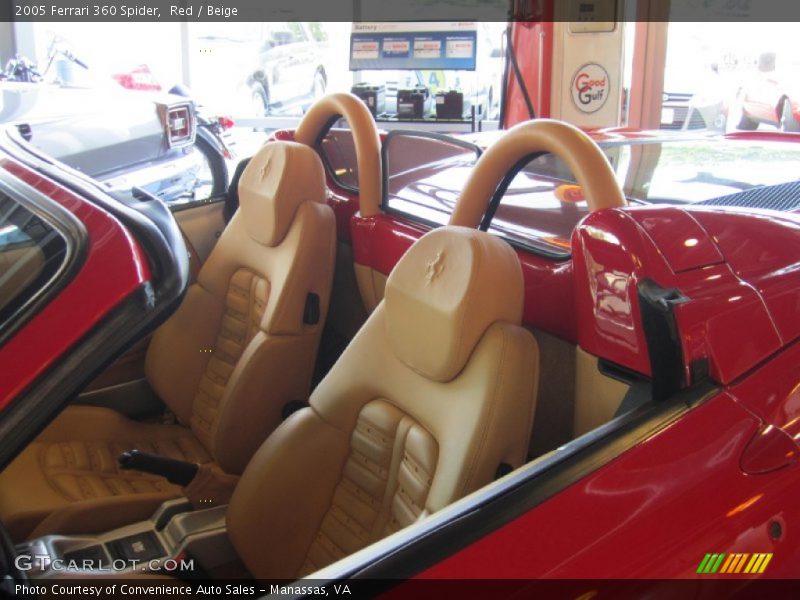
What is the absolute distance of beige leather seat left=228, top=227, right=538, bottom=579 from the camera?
1.33 meters

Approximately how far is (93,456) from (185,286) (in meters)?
1.30

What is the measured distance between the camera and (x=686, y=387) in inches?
44.4

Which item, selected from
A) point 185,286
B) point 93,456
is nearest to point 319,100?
point 93,456

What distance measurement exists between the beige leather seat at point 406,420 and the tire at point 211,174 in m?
1.49

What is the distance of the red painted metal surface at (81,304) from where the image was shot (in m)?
1.01

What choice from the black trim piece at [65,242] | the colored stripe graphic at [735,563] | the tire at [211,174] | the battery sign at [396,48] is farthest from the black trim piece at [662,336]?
the battery sign at [396,48]

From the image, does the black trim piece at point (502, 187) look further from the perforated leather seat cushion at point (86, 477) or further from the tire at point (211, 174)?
the tire at point (211, 174)

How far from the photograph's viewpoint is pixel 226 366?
2.38m

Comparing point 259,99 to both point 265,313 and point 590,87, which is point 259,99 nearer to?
point 590,87

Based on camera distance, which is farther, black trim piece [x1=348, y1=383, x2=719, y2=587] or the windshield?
the windshield

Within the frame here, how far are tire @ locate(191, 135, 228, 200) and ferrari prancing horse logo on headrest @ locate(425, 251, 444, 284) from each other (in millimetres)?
1684

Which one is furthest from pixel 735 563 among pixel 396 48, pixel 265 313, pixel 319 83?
pixel 319 83

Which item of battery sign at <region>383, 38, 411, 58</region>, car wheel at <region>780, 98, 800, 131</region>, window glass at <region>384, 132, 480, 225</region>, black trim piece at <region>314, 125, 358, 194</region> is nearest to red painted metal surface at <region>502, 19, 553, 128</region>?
battery sign at <region>383, 38, 411, 58</region>

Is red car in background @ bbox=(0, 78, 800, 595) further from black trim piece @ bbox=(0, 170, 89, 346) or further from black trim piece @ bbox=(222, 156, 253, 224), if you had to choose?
black trim piece @ bbox=(222, 156, 253, 224)
